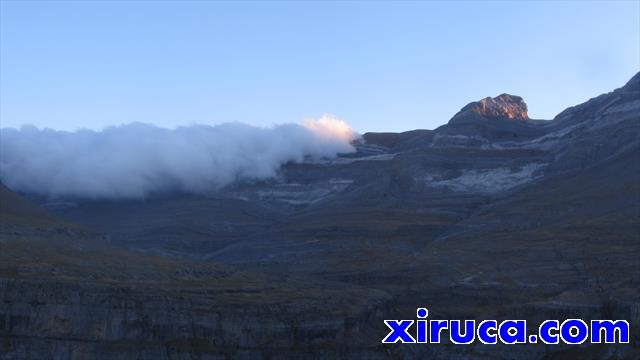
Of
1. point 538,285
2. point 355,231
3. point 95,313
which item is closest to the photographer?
point 95,313

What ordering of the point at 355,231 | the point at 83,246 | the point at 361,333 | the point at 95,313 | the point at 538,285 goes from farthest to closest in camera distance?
the point at 355,231 → the point at 83,246 → the point at 538,285 → the point at 361,333 → the point at 95,313

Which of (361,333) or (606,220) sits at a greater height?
(606,220)

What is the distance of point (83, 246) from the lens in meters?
137

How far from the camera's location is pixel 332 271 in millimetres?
146750

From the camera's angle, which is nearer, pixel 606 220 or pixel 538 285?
pixel 538 285

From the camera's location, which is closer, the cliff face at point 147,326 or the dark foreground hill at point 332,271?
the cliff face at point 147,326

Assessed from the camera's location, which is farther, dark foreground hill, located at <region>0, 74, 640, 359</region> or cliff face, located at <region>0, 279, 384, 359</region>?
dark foreground hill, located at <region>0, 74, 640, 359</region>

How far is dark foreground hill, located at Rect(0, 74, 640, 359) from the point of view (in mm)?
101000

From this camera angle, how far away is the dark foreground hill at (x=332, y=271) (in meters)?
101

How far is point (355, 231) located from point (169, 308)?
72573 mm

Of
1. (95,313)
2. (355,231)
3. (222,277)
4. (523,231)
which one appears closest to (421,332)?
(222,277)

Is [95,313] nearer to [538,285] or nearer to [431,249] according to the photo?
[538,285]

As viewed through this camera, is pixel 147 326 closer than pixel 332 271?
Yes

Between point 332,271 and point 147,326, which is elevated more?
point 332,271
